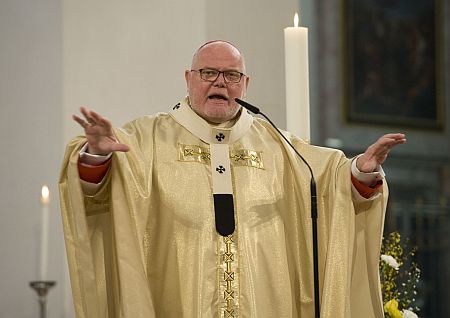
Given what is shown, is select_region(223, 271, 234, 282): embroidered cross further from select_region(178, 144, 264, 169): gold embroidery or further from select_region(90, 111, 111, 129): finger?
select_region(90, 111, 111, 129): finger

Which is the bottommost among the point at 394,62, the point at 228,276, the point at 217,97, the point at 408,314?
the point at 408,314

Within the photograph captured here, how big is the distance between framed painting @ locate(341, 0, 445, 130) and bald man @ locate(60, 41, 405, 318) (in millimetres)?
9678

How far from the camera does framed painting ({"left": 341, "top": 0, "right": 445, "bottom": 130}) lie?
1452cm

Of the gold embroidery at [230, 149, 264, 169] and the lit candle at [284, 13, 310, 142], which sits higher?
the lit candle at [284, 13, 310, 142]

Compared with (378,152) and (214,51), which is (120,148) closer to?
(214,51)

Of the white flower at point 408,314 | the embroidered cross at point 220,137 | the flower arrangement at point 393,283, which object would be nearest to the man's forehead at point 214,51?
the embroidered cross at point 220,137

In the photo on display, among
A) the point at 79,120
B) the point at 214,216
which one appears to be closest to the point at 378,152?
the point at 214,216

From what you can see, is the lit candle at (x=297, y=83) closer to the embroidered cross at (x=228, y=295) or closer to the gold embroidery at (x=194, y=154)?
the gold embroidery at (x=194, y=154)

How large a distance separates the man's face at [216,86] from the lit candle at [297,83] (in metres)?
0.42

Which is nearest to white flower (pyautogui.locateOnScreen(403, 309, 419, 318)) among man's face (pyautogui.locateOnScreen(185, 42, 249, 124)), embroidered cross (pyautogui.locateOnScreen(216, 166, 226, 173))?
embroidered cross (pyautogui.locateOnScreen(216, 166, 226, 173))

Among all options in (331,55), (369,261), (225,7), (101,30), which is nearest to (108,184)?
(369,261)

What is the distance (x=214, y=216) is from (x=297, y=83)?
898 mm

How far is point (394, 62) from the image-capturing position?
594 inches

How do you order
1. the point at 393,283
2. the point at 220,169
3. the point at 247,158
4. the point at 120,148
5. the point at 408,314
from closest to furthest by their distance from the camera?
the point at 120,148
the point at 220,169
the point at 247,158
the point at 408,314
the point at 393,283
